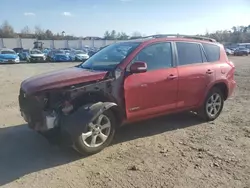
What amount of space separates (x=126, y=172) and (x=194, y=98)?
254 cm

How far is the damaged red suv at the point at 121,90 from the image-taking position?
413 cm

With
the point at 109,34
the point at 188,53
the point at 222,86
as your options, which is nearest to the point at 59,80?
the point at 188,53

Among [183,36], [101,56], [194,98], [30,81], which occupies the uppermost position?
[183,36]

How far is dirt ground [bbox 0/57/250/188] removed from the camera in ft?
11.6

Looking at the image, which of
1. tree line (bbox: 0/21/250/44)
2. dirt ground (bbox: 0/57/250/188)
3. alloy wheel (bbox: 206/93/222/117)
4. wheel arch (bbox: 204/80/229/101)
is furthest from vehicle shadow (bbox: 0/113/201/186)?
tree line (bbox: 0/21/250/44)

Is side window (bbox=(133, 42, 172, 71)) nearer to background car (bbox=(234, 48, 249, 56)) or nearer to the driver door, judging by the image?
the driver door

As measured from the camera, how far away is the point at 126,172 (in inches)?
148

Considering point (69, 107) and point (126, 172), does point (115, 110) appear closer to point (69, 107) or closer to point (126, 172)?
point (69, 107)

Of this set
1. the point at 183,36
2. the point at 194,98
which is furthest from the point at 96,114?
the point at 183,36

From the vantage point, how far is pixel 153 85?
490 centimetres

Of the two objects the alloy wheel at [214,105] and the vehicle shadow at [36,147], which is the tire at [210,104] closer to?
the alloy wheel at [214,105]

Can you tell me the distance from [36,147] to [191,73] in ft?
10.4

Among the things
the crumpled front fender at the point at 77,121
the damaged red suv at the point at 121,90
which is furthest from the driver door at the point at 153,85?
the crumpled front fender at the point at 77,121

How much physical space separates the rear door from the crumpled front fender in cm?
198
